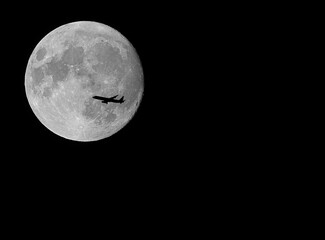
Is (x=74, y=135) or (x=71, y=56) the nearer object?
(x=71, y=56)

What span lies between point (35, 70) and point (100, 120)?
1.61m

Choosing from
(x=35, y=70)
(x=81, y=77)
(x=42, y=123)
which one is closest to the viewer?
(x=81, y=77)

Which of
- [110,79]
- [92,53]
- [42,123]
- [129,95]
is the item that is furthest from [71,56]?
[42,123]

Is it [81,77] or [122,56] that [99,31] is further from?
[81,77]

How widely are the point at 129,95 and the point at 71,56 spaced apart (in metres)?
1.36

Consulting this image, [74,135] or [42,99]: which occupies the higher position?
[42,99]

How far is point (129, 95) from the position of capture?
7.30 meters

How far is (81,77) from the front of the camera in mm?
6680

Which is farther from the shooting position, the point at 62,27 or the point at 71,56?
the point at 62,27

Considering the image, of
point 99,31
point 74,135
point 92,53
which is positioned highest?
point 99,31

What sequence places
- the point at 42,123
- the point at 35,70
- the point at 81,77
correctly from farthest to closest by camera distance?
the point at 42,123 → the point at 35,70 → the point at 81,77

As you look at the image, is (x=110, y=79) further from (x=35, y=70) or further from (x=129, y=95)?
(x=35, y=70)

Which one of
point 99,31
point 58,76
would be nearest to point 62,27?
point 99,31

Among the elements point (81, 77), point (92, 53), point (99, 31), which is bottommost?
point (81, 77)
